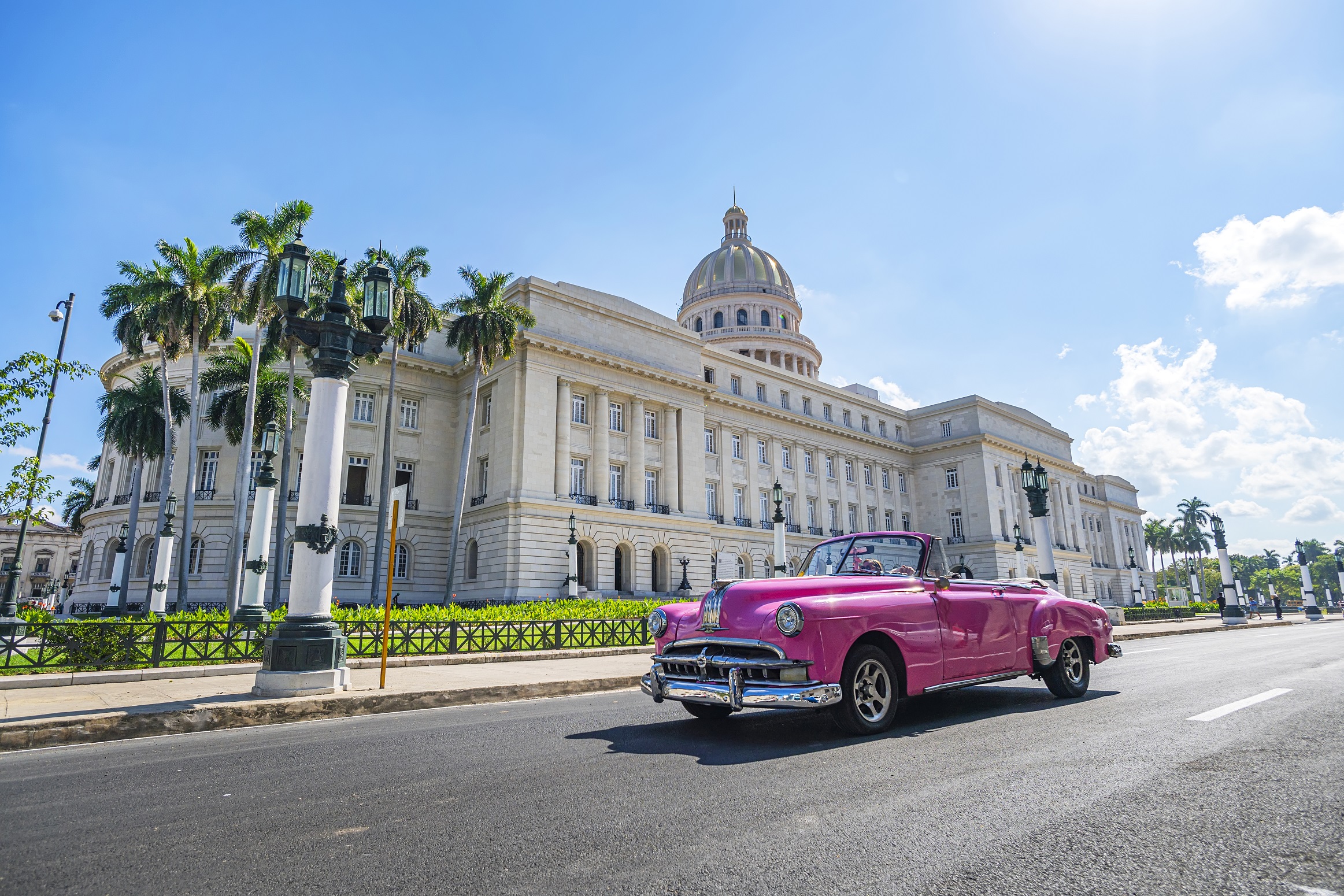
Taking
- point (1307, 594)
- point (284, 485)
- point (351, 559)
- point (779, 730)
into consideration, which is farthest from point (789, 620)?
point (1307, 594)

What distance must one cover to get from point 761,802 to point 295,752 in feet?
14.1

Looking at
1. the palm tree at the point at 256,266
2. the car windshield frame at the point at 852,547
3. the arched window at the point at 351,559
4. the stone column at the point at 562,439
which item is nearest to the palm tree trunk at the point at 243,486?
the palm tree at the point at 256,266

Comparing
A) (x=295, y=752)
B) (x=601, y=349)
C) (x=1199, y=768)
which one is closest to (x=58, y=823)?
(x=295, y=752)

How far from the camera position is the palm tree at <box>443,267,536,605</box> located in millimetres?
33562

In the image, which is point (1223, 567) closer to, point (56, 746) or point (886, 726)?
point (886, 726)

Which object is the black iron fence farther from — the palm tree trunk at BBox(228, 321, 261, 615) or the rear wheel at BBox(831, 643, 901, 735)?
the palm tree trunk at BBox(228, 321, 261, 615)

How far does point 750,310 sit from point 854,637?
69.2 m

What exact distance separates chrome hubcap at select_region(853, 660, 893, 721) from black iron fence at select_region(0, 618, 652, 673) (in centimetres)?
1006

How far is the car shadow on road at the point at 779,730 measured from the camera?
18.8 ft

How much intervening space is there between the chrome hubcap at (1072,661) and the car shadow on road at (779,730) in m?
0.25

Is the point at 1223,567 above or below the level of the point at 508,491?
below

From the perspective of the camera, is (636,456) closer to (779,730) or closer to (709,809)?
(779,730)

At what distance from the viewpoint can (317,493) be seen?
10055 millimetres

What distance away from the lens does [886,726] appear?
629cm
